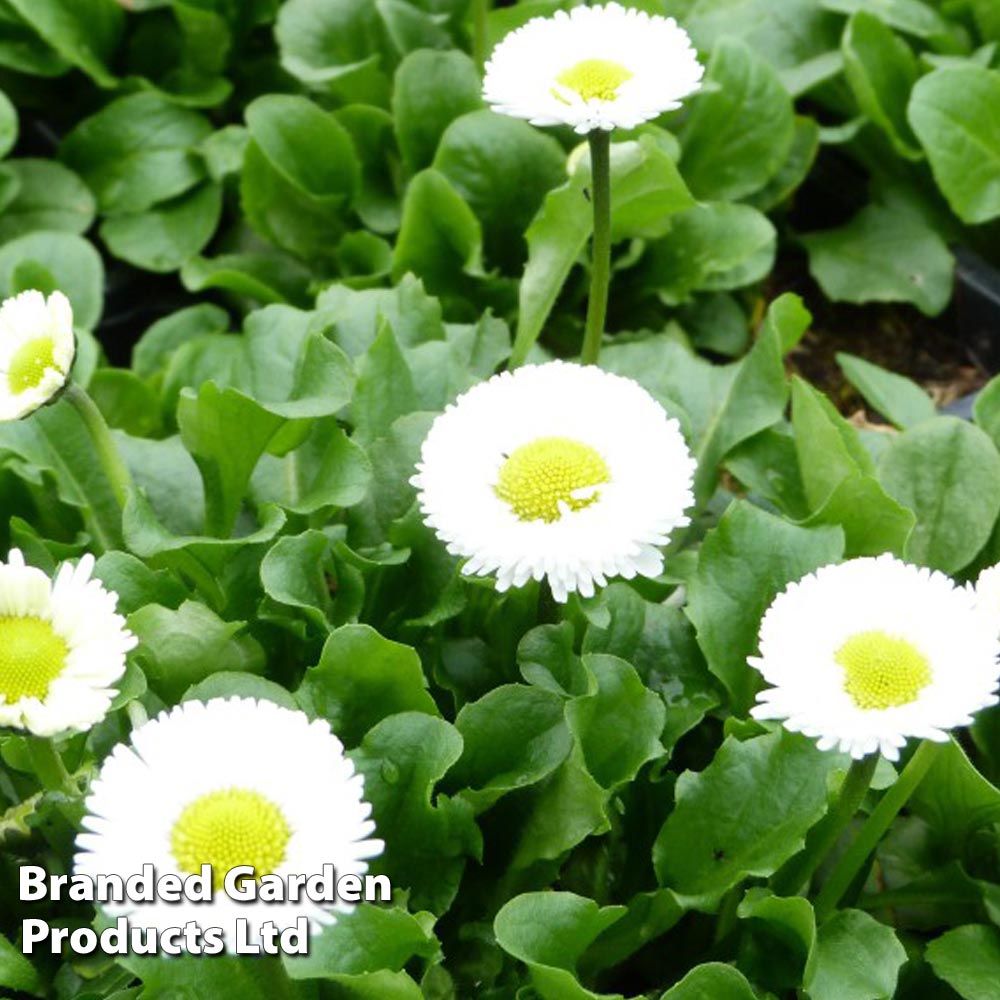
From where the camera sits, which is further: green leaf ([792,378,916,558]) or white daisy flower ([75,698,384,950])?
green leaf ([792,378,916,558])

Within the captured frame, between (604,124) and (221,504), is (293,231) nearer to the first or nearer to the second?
(221,504)

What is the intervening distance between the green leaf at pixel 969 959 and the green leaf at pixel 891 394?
857mm

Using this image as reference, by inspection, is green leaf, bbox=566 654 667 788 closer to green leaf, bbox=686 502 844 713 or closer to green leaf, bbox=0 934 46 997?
green leaf, bbox=686 502 844 713

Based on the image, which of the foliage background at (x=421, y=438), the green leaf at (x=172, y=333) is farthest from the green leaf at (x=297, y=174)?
the green leaf at (x=172, y=333)

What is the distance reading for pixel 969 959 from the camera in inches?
65.1

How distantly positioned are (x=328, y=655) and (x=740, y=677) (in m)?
0.49

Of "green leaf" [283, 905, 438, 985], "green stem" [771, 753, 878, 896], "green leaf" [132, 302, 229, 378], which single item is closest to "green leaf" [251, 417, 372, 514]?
"green leaf" [283, 905, 438, 985]

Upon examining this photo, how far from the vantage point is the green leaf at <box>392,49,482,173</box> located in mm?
2672

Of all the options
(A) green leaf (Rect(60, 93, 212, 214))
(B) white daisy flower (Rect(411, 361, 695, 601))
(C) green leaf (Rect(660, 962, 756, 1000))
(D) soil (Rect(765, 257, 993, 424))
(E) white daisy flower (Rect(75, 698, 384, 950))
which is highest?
(E) white daisy flower (Rect(75, 698, 384, 950))

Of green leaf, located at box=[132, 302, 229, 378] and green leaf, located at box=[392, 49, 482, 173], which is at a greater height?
green leaf, located at box=[392, 49, 482, 173]

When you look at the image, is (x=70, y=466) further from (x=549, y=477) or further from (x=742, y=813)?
(x=742, y=813)

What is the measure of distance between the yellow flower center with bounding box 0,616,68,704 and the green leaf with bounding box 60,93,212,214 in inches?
72.2

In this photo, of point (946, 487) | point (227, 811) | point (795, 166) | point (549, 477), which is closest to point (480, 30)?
point (795, 166)

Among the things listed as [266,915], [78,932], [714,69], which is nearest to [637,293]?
[714,69]
